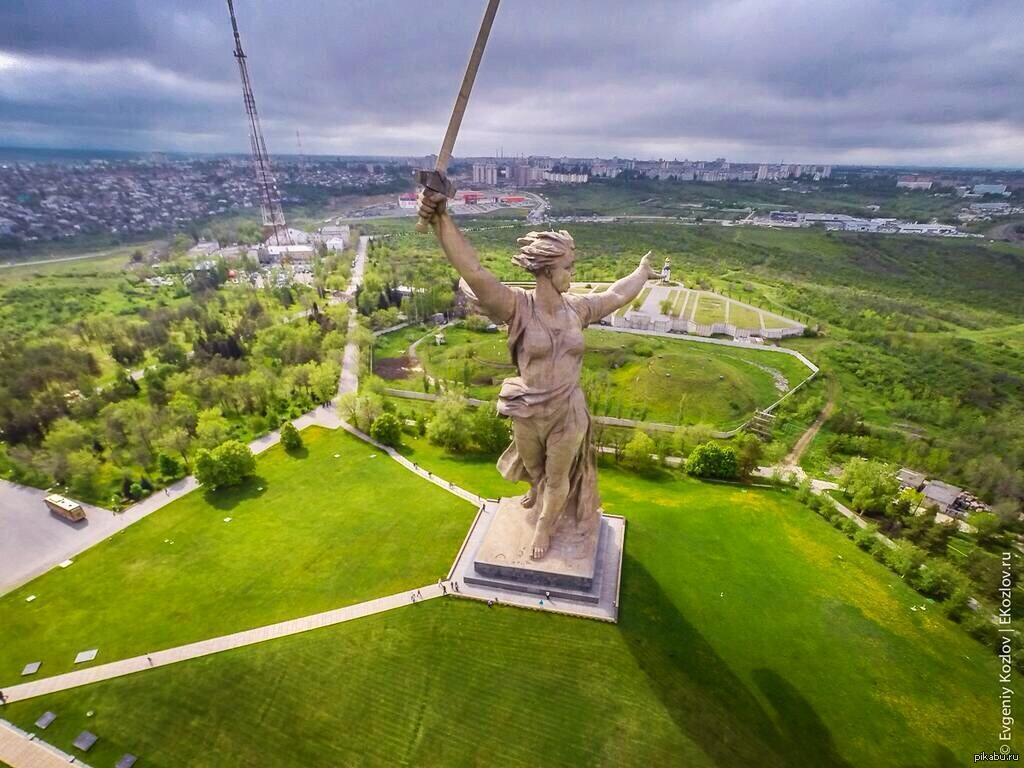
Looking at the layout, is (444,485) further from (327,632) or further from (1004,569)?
(1004,569)

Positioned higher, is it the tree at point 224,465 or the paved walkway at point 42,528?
the tree at point 224,465

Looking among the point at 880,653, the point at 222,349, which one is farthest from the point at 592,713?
the point at 222,349

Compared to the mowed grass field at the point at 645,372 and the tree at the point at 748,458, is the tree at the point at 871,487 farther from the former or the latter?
the mowed grass field at the point at 645,372

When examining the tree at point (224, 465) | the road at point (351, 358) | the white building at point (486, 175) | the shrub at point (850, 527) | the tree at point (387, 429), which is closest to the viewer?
the shrub at point (850, 527)

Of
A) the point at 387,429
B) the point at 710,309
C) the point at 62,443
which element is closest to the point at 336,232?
the point at 710,309

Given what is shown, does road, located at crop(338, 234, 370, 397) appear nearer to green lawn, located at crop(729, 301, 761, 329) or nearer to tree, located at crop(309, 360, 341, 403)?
tree, located at crop(309, 360, 341, 403)

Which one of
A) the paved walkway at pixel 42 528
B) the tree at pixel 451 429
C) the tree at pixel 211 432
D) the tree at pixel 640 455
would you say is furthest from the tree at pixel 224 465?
the tree at pixel 640 455
